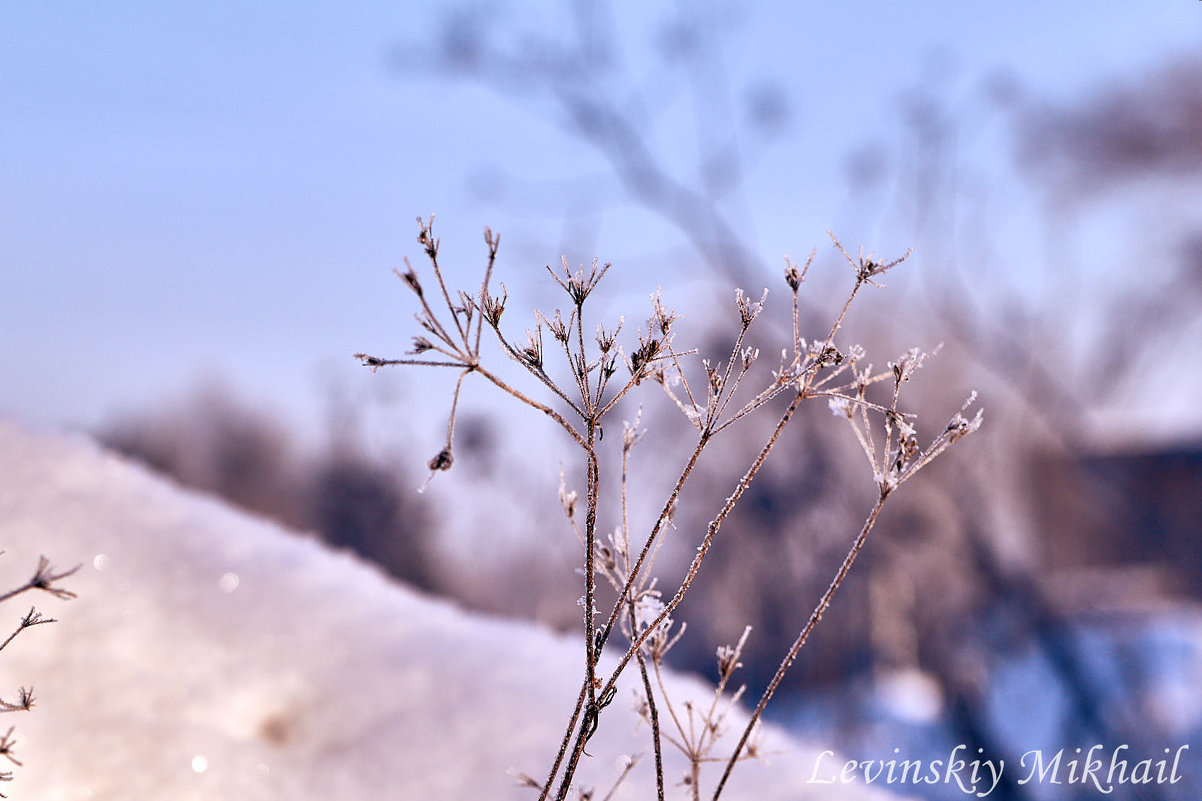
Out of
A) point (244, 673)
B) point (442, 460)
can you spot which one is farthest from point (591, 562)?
point (244, 673)

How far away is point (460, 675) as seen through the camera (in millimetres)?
1131

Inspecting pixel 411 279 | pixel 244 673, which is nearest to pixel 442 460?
pixel 411 279

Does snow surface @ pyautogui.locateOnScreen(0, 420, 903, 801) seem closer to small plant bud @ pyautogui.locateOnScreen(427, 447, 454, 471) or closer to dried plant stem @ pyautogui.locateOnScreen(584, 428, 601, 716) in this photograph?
dried plant stem @ pyautogui.locateOnScreen(584, 428, 601, 716)

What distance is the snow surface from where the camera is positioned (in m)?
0.93

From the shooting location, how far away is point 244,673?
1.05 metres

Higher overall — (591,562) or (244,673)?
(591,562)

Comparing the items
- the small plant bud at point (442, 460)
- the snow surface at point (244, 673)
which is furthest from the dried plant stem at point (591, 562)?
the snow surface at point (244, 673)

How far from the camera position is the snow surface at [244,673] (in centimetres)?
93

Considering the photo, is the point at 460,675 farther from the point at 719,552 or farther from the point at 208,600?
the point at 719,552

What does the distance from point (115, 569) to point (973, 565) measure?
15.6ft

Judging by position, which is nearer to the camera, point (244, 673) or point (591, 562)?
point (591, 562)

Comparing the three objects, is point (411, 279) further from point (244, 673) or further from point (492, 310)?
point (244, 673)

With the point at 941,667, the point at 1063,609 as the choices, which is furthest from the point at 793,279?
the point at 1063,609

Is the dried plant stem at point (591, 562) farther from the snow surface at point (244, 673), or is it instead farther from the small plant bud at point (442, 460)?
the snow surface at point (244, 673)
